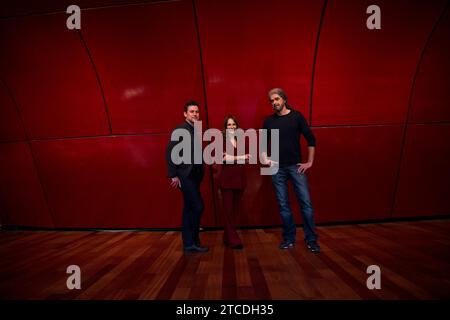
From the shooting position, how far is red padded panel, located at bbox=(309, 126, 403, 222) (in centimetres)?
380

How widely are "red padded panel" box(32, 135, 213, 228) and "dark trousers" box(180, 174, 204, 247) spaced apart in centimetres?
95

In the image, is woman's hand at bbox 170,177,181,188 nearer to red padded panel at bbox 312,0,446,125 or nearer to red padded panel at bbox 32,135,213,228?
red padded panel at bbox 32,135,213,228

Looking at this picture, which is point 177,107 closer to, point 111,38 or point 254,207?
point 111,38

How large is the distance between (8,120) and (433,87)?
249 inches

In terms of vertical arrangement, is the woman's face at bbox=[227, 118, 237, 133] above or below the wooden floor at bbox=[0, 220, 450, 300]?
above

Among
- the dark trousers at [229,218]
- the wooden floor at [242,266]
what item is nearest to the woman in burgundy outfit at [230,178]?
the dark trousers at [229,218]

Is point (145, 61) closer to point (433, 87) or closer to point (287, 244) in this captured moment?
point (287, 244)

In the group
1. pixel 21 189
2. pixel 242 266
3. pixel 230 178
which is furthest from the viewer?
pixel 21 189

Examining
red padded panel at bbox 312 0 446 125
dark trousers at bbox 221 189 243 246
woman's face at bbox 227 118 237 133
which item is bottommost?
dark trousers at bbox 221 189 243 246

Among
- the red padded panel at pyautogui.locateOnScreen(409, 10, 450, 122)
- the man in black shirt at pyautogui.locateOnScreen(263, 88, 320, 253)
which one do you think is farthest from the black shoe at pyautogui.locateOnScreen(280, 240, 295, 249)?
the red padded panel at pyautogui.locateOnScreen(409, 10, 450, 122)

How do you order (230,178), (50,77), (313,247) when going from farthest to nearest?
(50,77), (230,178), (313,247)

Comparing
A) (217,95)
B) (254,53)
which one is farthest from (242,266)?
(254,53)

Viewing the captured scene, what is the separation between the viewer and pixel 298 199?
2.98 m

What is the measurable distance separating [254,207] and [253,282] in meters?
1.82
